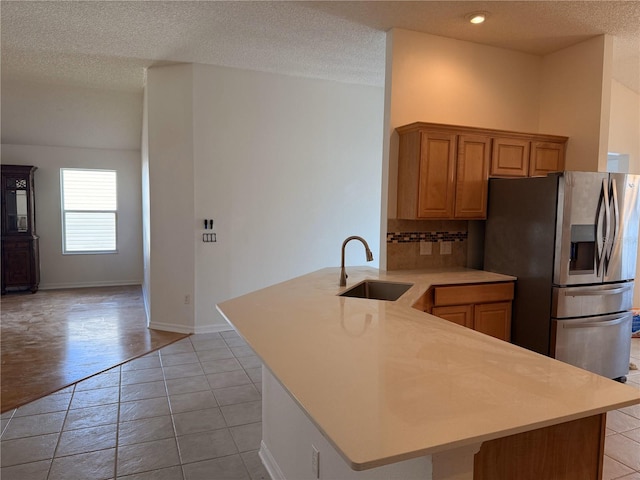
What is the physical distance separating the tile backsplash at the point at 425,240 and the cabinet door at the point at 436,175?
1.04ft

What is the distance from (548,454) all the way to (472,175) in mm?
2657

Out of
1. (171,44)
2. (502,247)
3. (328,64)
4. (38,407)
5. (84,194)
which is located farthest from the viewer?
(84,194)

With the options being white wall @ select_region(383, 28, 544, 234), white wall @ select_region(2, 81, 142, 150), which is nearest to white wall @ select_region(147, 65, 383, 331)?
white wall @ select_region(383, 28, 544, 234)

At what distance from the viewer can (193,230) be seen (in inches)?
187

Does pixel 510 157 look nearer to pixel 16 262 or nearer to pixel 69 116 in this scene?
pixel 69 116

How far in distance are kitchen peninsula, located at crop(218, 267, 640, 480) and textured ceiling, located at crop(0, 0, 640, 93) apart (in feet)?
8.00

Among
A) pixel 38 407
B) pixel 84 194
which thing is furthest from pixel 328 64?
pixel 84 194

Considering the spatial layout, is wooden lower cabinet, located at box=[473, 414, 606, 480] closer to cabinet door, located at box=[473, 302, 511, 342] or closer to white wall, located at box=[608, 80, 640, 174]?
Answer: cabinet door, located at box=[473, 302, 511, 342]

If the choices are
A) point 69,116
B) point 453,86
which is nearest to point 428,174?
point 453,86

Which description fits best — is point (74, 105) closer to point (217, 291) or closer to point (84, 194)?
point (84, 194)

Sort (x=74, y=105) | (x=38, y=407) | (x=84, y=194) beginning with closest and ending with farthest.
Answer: (x=38, y=407) < (x=74, y=105) < (x=84, y=194)

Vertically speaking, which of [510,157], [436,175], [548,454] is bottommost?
[548,454]

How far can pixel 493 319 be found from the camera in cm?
343

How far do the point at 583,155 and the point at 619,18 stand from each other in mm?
1094
